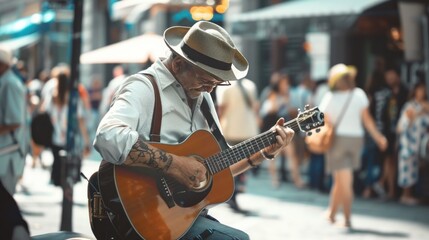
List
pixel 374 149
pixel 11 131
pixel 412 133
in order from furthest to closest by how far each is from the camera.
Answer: pixel 374 149 < pixel 412 133 < pixel 11 131

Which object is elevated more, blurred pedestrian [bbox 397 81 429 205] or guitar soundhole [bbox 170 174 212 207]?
guitar soundhole [bbox 170 174 212 207]

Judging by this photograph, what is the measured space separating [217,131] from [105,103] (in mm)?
12369

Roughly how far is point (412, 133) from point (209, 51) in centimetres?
942

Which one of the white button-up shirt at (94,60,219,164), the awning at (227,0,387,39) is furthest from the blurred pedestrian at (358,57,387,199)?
the white button-up shirt at (94,60,219,164)

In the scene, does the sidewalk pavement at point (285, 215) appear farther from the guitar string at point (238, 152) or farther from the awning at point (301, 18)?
the guitar string at point (238, 152)

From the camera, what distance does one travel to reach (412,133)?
1362 centimetres

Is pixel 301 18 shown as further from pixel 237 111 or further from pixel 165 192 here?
pixel 165 192

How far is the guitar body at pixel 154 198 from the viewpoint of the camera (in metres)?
4.39

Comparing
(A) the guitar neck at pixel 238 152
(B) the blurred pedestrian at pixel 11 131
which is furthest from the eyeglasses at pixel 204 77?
(B) the blurred pedestrian at pixel 11 131

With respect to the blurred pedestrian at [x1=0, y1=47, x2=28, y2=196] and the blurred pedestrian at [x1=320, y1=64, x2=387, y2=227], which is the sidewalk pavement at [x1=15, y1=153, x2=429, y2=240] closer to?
the blurred pedestrian at [x1=320, y1=64, x2=387, y2=227]

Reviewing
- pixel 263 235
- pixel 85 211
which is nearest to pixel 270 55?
pixel 85 211

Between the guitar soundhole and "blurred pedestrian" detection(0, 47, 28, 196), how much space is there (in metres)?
3.51

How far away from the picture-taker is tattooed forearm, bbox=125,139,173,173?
174 inches

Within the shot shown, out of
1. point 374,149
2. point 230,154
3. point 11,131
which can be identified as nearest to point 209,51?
point 230,154
